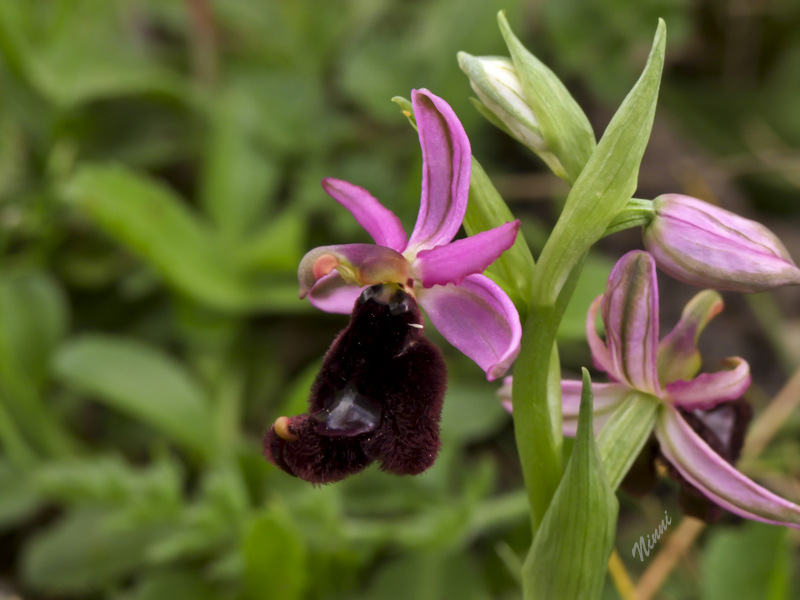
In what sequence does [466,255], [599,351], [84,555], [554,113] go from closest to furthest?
[466,255] → [554,113] → [599,351] → [84,555]

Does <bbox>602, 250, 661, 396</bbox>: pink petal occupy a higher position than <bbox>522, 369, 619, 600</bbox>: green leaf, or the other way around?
<bbox>602, 250, 661, 396</bbox>: pink petal

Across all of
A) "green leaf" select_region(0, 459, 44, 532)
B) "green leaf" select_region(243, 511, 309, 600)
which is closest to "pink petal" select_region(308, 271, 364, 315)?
"green leaf" select_region(243, 511, 309, 600)

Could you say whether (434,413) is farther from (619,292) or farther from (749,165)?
(749,165)

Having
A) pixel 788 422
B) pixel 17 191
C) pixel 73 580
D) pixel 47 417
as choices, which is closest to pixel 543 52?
pixel 788 422

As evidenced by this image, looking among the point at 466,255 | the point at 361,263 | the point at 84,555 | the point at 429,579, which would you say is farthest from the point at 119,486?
the point at 466,255

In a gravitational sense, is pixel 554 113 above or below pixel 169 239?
above

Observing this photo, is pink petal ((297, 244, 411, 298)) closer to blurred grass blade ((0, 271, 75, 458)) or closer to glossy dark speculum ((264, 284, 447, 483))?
glossy dark speculum ((264, 284, 447, 483))

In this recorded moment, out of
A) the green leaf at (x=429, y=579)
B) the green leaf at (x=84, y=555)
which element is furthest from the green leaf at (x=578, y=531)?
the green leaf at (x=84, y=555)

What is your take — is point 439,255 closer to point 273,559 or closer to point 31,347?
point 273,559
